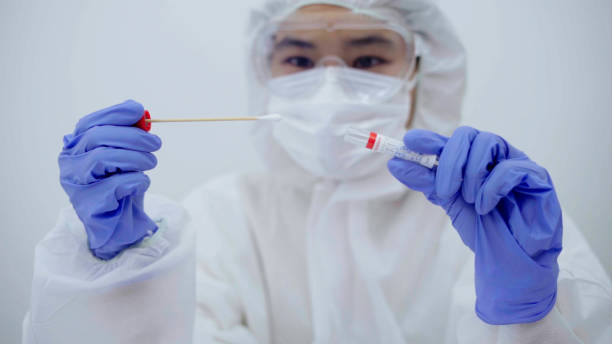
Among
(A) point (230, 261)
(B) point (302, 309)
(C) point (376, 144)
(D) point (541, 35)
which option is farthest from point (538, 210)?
(D) point (541, 35)

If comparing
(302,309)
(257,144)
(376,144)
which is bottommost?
(302,309)

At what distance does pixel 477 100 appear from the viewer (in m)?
1.58

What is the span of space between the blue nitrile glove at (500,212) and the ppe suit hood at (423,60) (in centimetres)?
58

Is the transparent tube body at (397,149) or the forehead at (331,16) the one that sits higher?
the forehead at (331,16)

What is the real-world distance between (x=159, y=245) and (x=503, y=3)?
1.53 metres

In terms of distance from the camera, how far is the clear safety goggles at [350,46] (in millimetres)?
1213

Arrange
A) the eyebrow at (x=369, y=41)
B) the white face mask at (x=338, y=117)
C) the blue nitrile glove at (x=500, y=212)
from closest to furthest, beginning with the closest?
1. the blue nitrile glove at (x=500, y=212)
2. the white face mask at (x=338, y=117)
3. the eyebrow at (x=369, y=41)

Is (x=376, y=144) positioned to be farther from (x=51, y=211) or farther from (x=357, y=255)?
(x=51, y=211)

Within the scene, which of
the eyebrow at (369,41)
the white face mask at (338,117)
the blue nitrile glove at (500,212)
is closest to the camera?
the blue nitrile glove at (500,212)

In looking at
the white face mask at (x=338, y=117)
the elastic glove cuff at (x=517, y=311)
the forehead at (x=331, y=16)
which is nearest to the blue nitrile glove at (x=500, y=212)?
the elastic glove cuff at (x=517, y=311)

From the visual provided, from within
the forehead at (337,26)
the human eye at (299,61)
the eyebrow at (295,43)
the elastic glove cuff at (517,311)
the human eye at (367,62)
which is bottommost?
the elastic glove cuff at (517,311)

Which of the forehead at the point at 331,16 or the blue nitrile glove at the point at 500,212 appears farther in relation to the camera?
the forehead at the point at 331,16

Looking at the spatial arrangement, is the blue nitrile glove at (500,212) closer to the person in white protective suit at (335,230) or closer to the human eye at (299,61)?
the person in white protective suit at (335,230)

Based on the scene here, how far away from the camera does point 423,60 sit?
4.24 ft
